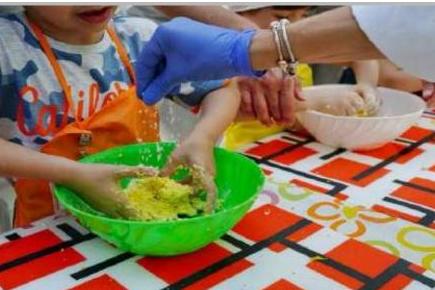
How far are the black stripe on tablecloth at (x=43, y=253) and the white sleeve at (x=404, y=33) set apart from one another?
1.46ft

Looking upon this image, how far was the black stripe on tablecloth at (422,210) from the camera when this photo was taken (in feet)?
2.65

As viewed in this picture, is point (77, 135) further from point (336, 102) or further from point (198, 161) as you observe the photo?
point (336, 102)

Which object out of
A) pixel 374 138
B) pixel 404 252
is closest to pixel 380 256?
pixel 404 252

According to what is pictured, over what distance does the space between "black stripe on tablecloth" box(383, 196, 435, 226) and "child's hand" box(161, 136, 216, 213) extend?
A: 0.98 ft

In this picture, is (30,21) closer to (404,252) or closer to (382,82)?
(404,252)

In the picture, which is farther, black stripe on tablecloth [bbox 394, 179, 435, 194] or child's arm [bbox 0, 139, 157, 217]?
black stripe on tablecloth [bbox 394, 179, 435, 194]

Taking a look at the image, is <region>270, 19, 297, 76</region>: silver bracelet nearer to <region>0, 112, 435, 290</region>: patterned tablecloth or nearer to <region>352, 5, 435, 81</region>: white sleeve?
<region>352, 5, 435, 81</region>: white sleeve

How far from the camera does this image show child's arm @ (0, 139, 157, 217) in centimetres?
71

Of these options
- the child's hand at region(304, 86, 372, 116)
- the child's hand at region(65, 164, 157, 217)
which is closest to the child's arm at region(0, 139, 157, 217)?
the child's hand at region(65, 164, 157, 217)

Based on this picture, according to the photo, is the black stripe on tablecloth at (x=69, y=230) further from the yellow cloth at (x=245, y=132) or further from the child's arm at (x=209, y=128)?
the yellow cloth at (x=245, y=132)

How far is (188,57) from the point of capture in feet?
2.74

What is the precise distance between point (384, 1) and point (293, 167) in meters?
0.57

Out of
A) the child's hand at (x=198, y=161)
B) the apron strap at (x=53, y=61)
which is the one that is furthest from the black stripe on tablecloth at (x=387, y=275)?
the apron strap at (x=53, y=61)

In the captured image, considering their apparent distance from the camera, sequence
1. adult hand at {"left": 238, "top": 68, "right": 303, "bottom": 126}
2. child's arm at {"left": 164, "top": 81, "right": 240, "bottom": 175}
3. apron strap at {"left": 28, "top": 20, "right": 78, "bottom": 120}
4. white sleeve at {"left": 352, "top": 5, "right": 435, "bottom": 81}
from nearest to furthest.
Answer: white sleeve at {"left": 352, "top": 5, "right": 435, "bottom": 81} → child's arm at {"left": 164, "top": 81, "right": 240, "bottom": 175} → apron strap at {"left": 28, "top": 20, "right": 78, "bottom": 120} → adult hand at {"left": 238, "top": 68, "right": 303, "bottom": 126}
